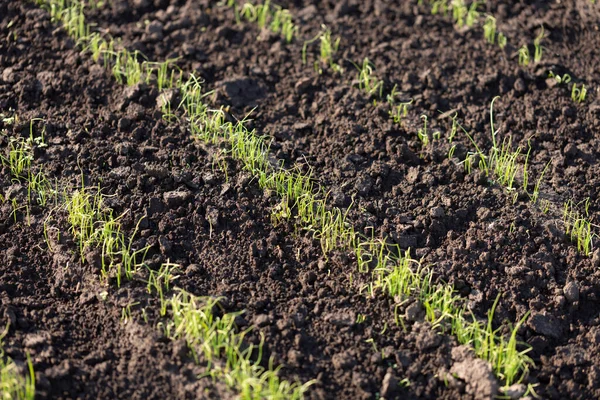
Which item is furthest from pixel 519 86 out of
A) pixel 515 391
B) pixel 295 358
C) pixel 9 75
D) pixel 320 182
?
pixel 9 75

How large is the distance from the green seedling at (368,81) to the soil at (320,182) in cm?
6

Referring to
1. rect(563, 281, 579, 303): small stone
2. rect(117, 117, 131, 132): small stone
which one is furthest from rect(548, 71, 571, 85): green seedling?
rect(117, 117, 131, 132): small stone

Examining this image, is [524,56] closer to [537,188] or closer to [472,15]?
[472,15]

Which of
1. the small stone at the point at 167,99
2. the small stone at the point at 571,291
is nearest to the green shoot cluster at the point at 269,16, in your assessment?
the small stone at the point at 167,99

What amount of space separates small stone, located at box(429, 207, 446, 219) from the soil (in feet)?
Answer: 0.08

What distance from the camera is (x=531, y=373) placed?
3734 millimetres

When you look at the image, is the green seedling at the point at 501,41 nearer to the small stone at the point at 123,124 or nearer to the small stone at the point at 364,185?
the small stone at the point at 364,185

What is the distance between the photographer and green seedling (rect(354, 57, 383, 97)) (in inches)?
204

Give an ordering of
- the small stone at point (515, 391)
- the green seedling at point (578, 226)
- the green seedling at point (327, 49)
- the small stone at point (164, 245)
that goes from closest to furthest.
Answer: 1. the small stone at point (515, 391)
2. the small stone at point (164, 245)
3. the green seedling at point (578, 226)
4. the green seedling at point (327, 49)

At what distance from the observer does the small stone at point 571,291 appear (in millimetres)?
4020

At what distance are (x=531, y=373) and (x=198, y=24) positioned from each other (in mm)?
3355

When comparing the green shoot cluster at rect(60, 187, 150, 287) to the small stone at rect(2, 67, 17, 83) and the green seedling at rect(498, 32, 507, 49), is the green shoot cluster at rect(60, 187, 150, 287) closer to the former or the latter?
the small stone at rect(2, 67, 17, 83)

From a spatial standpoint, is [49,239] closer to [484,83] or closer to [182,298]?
[182,298]

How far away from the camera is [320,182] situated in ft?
15.1
